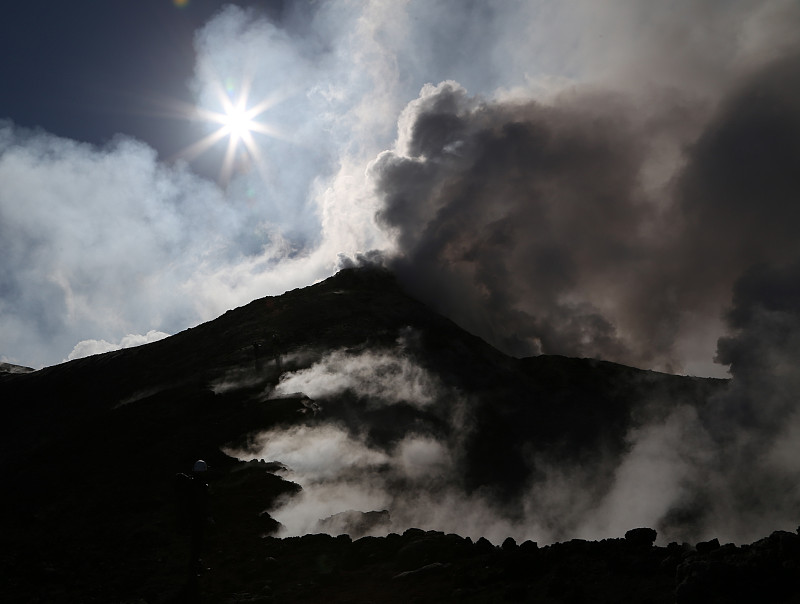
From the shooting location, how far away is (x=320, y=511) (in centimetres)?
3173

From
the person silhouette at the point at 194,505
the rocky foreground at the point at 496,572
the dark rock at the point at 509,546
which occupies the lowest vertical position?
the rocky foreground at the point at 496,572

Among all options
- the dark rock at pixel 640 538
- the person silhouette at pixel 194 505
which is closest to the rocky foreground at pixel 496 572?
the dark rock at pixel 640 538

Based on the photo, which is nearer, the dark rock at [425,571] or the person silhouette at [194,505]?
the dark rock at [425,571]

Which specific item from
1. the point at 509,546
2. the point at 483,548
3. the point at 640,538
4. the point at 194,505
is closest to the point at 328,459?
the point at 194,505

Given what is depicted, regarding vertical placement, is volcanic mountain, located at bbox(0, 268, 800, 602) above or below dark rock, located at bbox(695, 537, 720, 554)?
above

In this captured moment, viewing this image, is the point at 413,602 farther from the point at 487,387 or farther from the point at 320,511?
the point at 487,387

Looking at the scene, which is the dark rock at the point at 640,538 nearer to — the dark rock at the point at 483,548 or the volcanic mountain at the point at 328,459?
the volcanic mountain at the point at 328,459

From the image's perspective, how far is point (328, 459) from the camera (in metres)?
38.5

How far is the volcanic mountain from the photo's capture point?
20922mm

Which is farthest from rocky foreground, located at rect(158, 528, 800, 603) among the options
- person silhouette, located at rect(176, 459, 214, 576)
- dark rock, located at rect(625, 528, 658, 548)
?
person silhouette, located at rect(176, 459, 214, 576)

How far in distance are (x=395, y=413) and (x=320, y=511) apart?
1778 cm

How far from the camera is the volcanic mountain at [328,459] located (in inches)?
824

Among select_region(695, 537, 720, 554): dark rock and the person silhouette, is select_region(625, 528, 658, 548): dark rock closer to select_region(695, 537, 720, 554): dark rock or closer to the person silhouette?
select_region(695, 537, 720, 554): dark rock

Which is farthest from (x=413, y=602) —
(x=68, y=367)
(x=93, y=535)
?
(x=68, y=367)
